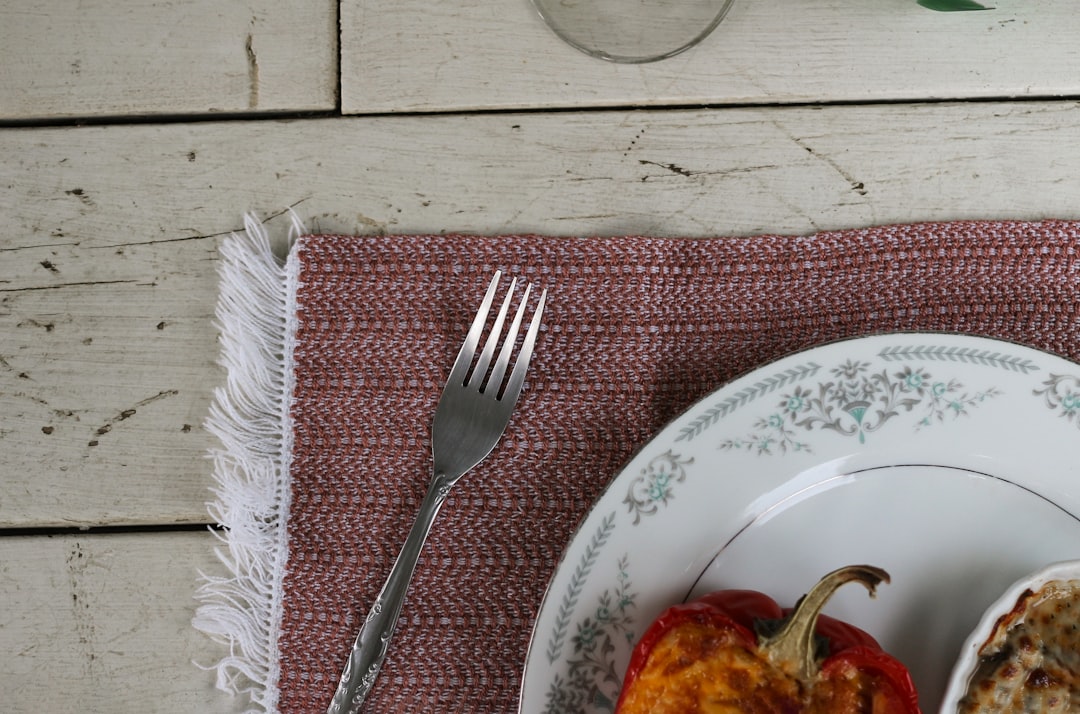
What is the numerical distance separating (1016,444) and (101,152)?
0.73m

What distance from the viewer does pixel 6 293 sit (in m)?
0.64

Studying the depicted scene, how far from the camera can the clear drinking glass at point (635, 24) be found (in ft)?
2.02

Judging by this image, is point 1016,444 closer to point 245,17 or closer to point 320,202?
point 320,202

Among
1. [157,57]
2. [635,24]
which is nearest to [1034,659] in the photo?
[635,24]

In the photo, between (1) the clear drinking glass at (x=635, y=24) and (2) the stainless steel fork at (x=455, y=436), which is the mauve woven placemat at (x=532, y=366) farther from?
(1) the clear drinking glass at (x=635, y=24)

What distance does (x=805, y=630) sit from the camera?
48 cm

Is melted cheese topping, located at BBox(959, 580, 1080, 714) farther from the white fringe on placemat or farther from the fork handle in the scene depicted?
the white fringe on placemat

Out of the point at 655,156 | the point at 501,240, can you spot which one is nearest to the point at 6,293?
the point at 501,240

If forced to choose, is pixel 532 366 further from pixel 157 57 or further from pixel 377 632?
pixel 157 57

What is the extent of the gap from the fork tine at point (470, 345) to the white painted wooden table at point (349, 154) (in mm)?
72

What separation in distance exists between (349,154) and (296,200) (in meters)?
0.06

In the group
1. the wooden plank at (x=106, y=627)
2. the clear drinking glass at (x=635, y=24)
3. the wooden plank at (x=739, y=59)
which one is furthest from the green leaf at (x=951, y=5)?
the wooden plank at (x=106, y=627)

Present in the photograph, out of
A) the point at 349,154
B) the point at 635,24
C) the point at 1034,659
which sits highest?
the point at 635,24

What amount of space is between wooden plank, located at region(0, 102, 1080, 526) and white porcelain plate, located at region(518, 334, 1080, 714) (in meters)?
0.14
